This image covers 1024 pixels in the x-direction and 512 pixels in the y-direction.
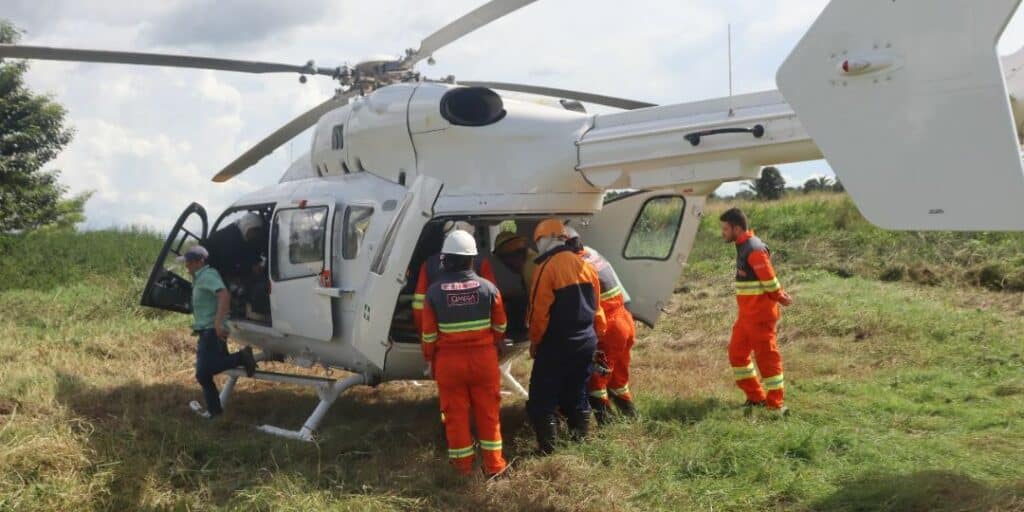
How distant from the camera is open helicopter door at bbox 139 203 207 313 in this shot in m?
8.00

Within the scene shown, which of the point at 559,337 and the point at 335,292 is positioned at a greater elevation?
the point at 335,292

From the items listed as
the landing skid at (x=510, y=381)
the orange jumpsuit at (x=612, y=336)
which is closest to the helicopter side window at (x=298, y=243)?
the landing skid at (x=510, y=381)

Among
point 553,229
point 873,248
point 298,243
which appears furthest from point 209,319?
point 873,248

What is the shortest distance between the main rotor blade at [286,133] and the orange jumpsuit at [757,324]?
385 centimetres

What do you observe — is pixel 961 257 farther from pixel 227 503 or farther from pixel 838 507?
pixel 227 503

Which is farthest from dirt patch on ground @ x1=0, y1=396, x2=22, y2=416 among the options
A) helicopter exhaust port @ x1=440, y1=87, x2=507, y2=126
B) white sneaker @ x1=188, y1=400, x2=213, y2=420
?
helicopter exhaust port @ x1=440, y1=87, x2=507, y2=126

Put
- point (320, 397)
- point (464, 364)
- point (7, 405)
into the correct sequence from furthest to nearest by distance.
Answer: point (7, 405)
point (320, 397)
point (464, 364)

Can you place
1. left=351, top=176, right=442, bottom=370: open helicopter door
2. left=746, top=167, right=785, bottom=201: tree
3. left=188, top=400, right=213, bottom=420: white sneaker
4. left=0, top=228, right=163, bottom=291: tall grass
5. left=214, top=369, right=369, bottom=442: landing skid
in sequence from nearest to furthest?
left=351, top=176, right=442, bottom=370: open helicopter door < left=214, top=369, right=369, bottom=442: landing skid < left=188, top=400, right=213, bottom=420: white sneaker < left=0, top=228, right=163, bottom=291: tall grass < left=746, top=167, right=785, bottom=201: tree

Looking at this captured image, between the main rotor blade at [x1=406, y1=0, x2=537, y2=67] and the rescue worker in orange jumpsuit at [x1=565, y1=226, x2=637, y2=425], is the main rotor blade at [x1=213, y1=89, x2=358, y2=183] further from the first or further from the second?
the rescue worker in orange jumpsuit at [x1=565, y1=226, x2=637, y2=425]

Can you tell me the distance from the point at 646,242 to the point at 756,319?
4.14 ft

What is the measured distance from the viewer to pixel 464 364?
18.9ft

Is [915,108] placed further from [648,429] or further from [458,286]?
[648,429]

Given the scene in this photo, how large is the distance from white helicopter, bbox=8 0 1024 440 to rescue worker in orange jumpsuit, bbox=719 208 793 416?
50 centimetres

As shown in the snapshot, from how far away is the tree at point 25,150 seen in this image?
2175 centimetres
